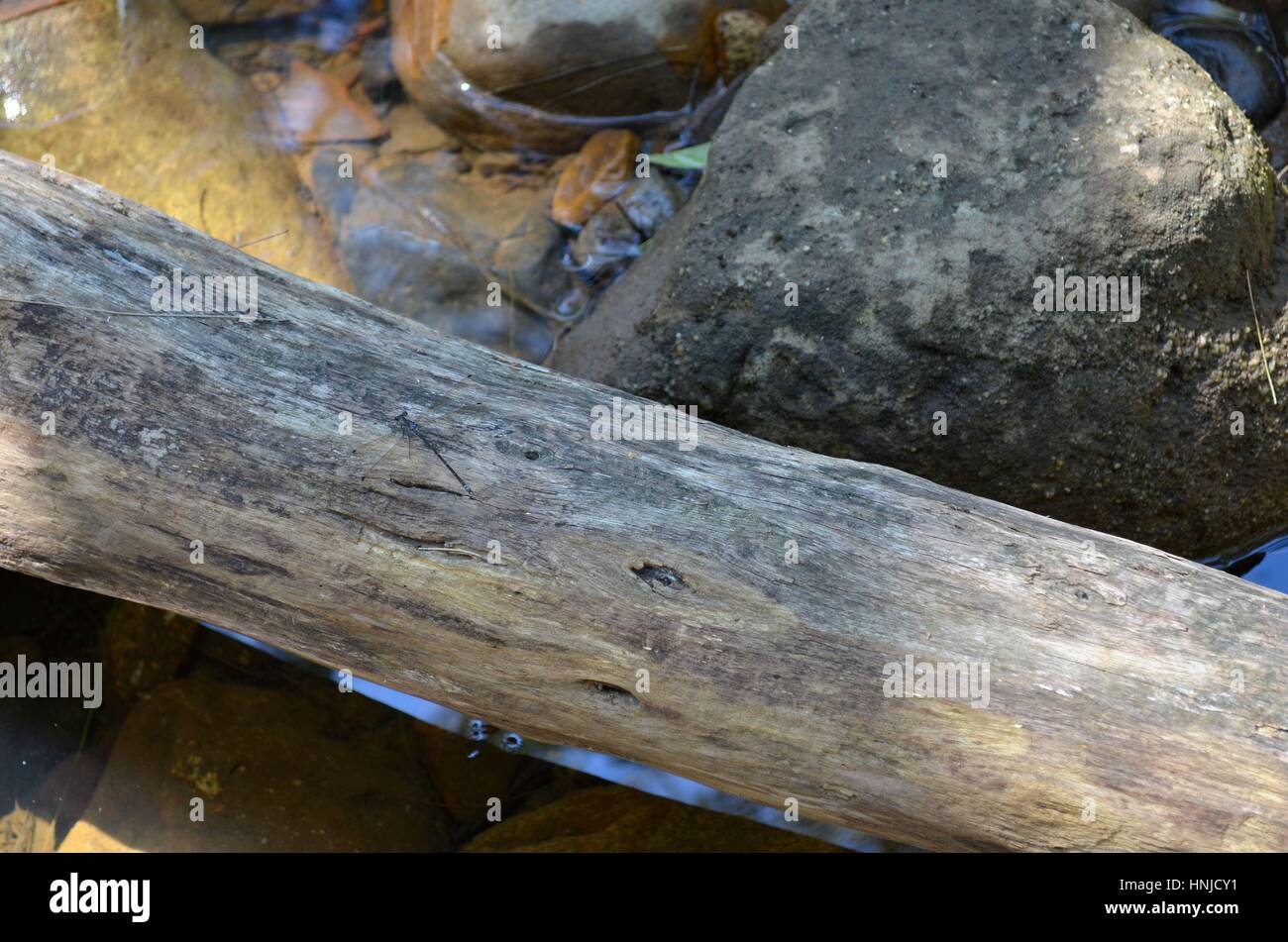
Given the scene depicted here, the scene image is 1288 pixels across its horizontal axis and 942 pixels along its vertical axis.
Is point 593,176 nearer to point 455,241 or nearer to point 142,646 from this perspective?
point 455,241

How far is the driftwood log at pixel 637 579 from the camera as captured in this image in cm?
209

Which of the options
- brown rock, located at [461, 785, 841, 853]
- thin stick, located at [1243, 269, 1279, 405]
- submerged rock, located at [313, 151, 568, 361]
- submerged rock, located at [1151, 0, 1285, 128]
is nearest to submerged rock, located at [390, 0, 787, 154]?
submerged rock, located at [313, 151, 568, 361]

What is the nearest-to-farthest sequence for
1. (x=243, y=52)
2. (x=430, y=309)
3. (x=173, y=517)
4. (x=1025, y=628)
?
(x=1025, y=628)
(x=173, y=517)
(x=430, y=309)
(x=243, y=52)

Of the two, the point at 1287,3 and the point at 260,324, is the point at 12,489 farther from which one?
the point at 1287,3

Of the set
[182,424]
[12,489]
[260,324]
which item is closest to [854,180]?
[260,324]

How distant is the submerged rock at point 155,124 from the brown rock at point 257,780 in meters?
1.60

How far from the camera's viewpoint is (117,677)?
3.26 metres

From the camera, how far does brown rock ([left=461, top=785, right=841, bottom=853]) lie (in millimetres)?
3002

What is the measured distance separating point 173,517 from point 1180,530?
2.61 meters

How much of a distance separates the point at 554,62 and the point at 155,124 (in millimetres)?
1572

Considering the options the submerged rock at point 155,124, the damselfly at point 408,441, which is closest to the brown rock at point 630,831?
the damselfly at point 408,441

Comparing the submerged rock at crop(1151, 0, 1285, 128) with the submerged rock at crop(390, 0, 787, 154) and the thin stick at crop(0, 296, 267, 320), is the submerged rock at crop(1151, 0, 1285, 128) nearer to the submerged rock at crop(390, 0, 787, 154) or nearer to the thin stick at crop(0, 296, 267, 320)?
the submerged rock at crop(390, 0, 787, 154)
